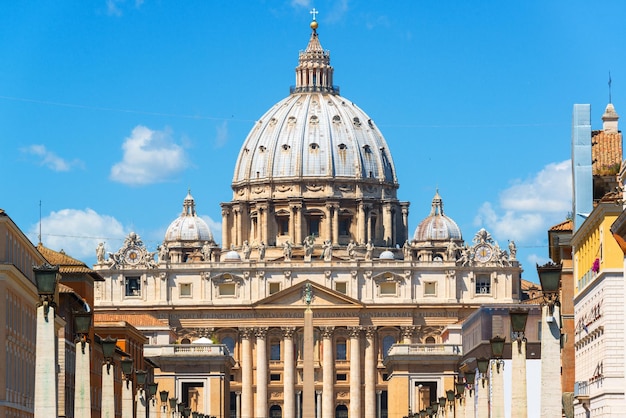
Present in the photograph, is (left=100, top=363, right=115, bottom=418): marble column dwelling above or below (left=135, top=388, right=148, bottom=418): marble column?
below

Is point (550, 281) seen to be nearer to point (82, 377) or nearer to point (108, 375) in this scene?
point (82, 377)

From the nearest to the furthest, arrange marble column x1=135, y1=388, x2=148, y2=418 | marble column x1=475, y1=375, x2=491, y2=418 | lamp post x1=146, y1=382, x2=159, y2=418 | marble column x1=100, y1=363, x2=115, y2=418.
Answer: marble column x1=100, y1=363, x2=115, y2=418 → marble column x1=475, y1=375, x2=491, y2=418 → marble column x1=135, y1=388, x2=148, y2=418 → lamp post x1=146, y1=382, x2=159, y2=418

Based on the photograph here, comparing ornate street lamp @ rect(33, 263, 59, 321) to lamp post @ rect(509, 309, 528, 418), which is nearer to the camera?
ornate street lamp @ rect(33, 263, 59, 321)

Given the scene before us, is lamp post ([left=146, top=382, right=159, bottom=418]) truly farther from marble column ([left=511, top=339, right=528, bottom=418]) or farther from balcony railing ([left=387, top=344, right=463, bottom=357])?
balcony railing ([left=387, top=344, right=463, bottom=357])

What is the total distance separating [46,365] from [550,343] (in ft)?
31.5

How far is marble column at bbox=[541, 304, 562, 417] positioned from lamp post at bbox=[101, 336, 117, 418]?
13635mm

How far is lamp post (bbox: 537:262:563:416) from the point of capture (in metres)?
43.1

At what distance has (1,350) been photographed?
227 ft

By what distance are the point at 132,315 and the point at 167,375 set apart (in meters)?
19.6

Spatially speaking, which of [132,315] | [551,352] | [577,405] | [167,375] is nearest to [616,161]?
[577,405]

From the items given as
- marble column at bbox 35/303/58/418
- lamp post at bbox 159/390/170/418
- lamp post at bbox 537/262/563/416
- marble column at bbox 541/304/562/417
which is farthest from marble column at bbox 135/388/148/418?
marble column at bbox 541/304/562/417

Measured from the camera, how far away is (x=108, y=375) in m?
56.7

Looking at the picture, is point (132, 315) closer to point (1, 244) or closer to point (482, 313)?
point (482, 313)

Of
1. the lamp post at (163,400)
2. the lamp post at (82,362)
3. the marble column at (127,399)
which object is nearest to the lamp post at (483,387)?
the marble column at (127,399)
